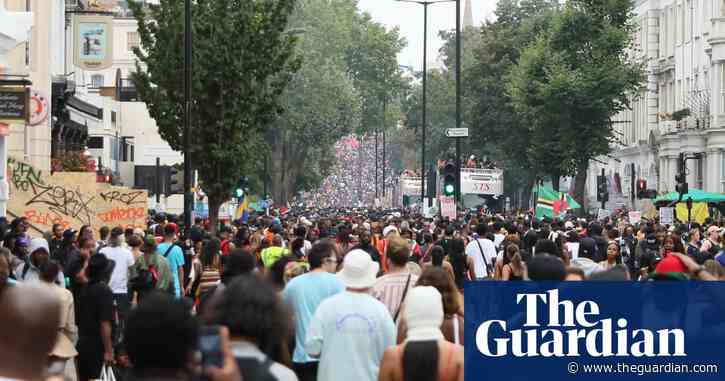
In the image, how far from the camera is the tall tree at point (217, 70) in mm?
38125

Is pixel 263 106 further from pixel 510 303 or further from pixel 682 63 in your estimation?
pixel 682 63

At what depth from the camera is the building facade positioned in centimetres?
6706

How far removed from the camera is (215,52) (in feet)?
125

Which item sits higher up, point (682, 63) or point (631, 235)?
point (682, 63)

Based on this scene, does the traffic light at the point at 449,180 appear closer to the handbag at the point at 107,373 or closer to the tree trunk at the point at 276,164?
the handbag at the point at 107,373

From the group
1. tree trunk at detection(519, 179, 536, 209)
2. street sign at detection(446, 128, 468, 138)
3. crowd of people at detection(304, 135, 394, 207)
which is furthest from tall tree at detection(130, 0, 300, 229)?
crowd of people at detection(304, 135, 394, 207)

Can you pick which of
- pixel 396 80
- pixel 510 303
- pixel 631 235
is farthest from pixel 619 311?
pixel 396 80

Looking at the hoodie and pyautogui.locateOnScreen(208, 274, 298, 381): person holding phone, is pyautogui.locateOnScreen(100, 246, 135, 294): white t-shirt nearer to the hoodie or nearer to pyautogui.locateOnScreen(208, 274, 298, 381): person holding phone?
the hoodie

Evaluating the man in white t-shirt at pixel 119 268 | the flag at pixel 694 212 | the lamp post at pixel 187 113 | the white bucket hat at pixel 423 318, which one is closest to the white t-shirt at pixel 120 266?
the man in white t-shirt at pixel 119 268

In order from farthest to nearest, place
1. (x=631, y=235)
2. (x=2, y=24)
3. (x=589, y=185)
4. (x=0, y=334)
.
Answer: (x=589, y=185)
(x=2, y=24)
(x=631, y=235)
(x=0, y=334)

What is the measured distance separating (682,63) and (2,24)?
47913 millimetres

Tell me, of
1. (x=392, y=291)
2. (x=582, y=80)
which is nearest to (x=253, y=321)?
(x=392, y=291)

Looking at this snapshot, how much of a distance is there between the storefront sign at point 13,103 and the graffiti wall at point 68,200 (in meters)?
4.06

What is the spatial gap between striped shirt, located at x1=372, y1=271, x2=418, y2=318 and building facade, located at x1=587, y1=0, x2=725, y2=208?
5442cm
